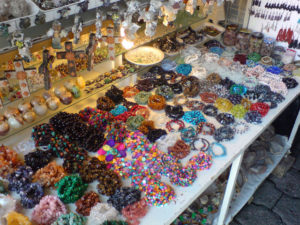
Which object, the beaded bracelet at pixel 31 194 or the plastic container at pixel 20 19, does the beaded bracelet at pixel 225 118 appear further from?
the plastic container at pixel 20 19

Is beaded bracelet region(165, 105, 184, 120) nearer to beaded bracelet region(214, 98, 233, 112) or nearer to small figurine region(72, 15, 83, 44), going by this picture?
beaded bracelet region(214, 98, 233, 112)

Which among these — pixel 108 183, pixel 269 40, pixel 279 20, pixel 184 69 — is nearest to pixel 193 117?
pixel 184 69

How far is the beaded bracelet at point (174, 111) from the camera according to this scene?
267 cm

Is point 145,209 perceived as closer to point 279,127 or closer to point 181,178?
point 181,178

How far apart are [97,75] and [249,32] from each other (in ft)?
6.26

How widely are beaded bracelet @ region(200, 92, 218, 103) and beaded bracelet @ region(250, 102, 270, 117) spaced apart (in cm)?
34

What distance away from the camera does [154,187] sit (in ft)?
6.62

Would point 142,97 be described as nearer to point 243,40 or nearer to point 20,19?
point 20,19

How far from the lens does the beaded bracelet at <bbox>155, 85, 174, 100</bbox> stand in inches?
113

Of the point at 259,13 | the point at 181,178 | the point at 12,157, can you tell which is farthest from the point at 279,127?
the point at 12,157

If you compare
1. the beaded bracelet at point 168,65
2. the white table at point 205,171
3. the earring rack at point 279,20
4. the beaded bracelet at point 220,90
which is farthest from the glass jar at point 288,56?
the beaded bracelet at point 168,65

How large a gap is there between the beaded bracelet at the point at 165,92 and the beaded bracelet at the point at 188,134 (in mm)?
436

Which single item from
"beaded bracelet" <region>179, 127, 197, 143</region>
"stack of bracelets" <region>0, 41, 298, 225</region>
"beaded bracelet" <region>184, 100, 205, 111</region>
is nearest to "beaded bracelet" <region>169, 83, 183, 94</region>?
"stack of bracelets" <region>0, 41, 298, 225</region>

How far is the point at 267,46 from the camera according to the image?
3.52m
